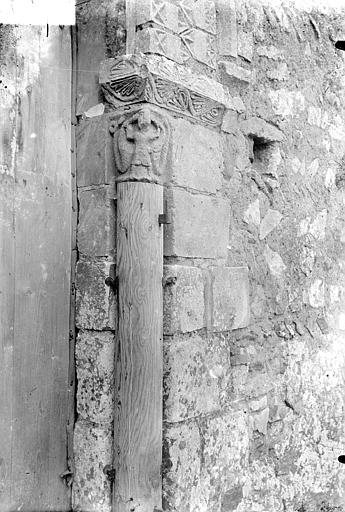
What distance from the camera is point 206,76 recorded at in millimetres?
2441

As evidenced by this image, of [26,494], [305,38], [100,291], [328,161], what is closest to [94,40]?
[100,291]

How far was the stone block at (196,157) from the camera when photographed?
227 cm

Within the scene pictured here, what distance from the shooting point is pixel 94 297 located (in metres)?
2.23

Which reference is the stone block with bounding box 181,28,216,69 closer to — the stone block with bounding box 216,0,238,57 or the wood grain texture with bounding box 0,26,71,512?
the stone block with bounding box 216,0,238,57

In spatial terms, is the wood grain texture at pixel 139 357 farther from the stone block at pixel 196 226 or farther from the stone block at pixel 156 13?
the stone block at pixel 156 13

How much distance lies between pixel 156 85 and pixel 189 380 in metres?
1.20

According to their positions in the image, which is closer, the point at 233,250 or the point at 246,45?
the point at 233,250

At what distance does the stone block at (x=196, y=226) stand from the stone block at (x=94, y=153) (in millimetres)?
288

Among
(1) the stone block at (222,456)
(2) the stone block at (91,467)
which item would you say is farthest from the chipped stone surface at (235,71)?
(2) the stone block at (91,467)

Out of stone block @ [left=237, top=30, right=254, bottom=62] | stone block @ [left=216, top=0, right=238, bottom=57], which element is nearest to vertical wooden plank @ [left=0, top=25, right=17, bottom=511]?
stone block @ [left=216, top=0, right=238, bottom=57]

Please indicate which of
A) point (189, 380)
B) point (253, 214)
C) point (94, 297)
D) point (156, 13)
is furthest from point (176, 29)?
point (189, 380)

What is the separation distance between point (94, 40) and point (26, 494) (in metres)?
1.89

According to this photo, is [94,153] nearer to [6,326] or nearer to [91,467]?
[6,326]

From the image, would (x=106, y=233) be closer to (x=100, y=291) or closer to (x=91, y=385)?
(x=100, y=291)
